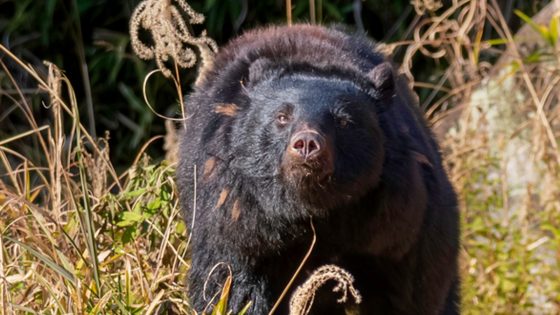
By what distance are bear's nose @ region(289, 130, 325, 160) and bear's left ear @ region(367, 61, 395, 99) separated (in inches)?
20.0

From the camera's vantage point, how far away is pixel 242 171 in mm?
4168

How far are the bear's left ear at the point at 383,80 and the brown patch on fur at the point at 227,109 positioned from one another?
490mm

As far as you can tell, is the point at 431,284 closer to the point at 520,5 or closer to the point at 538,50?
the point at 538,50

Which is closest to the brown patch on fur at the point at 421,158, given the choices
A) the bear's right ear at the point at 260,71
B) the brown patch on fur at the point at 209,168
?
the bear's right ear at the point at 260,71

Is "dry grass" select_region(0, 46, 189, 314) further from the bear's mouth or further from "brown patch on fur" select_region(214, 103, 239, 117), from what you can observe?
the bear's mouth

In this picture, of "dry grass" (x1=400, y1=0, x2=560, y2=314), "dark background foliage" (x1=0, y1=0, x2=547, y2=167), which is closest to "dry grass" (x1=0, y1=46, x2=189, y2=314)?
"dry grass" (x1=400, y1=0, x2=560, y2=314)

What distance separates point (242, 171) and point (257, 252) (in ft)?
0.93

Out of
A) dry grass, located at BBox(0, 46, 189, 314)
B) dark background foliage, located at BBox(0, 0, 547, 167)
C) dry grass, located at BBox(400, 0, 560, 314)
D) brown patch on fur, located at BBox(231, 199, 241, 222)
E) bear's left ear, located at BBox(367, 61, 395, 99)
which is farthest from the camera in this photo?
dark background foliage, located at BBox(0, 0, 547, 167)

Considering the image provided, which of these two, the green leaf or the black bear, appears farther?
the green leaf

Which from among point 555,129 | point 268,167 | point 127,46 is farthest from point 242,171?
point 127,46

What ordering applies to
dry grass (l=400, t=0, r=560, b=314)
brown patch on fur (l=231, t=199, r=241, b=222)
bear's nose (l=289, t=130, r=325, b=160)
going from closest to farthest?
1. bear's nose (l=289, t=130, r=325, b=160)
2. brown patch on fur (l=231, t=199, r=241, b=222)
3. dry grass (l=400, t=0, r=560, b=314)

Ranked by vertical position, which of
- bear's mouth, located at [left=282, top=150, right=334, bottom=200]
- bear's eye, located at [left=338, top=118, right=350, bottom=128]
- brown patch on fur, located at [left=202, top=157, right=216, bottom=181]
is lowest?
brown patch on fur, located at [left=202, top=157, right=216, bottom=181]

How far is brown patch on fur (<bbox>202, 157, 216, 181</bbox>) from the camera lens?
429 cm

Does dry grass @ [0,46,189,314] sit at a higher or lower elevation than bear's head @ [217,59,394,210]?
lower
